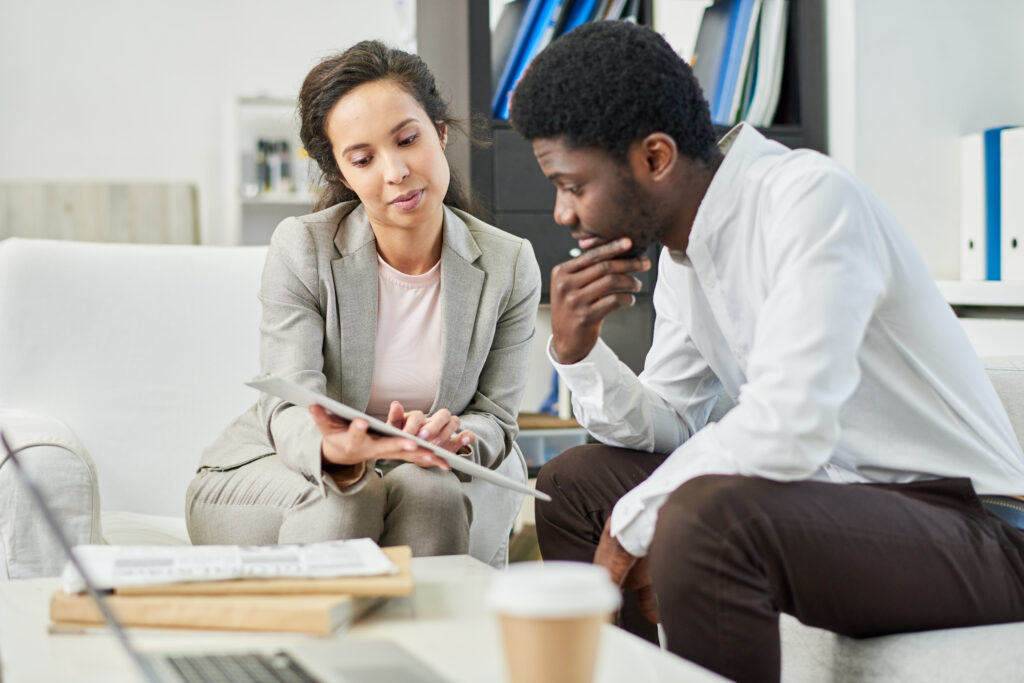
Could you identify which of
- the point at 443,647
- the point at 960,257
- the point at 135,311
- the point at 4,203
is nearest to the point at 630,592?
the point at 443,647

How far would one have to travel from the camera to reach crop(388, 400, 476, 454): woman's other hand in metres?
1.38

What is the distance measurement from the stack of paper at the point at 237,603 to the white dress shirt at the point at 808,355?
0.33 meters

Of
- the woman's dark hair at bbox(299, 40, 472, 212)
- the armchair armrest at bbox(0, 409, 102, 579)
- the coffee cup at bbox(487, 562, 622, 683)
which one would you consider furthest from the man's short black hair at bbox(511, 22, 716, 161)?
the armchair armrest at bbox(0, 409, 102, 579)

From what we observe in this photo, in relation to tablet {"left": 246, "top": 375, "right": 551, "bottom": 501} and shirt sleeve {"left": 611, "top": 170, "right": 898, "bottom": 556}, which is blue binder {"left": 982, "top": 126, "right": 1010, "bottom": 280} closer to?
shirt sleeve {"left": 611, "top": 170, "right": 898, "bottom": 556}

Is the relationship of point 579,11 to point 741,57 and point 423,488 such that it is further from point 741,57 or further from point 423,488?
point 423,488

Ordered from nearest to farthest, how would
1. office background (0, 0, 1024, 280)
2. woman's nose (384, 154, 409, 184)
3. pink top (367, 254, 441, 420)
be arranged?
woman's nose (384, 154, 409, 184)
pink top (367, 254, 441, 420)
office background (0, 0, 1024, 280)

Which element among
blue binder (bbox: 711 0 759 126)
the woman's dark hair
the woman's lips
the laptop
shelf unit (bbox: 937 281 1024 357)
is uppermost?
blue binder (bbox: 711 0 759 126)

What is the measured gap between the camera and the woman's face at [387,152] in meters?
1.54

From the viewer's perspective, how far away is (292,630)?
0.90m

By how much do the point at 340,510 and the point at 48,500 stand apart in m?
0.44

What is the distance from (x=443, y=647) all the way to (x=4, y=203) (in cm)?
436

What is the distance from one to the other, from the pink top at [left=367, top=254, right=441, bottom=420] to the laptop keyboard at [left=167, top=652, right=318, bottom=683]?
0.83 m

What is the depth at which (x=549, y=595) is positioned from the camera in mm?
611

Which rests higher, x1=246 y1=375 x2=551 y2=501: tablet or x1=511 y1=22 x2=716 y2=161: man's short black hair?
x1=511 y1=22 x2=716 y2=161: man's short black hair
